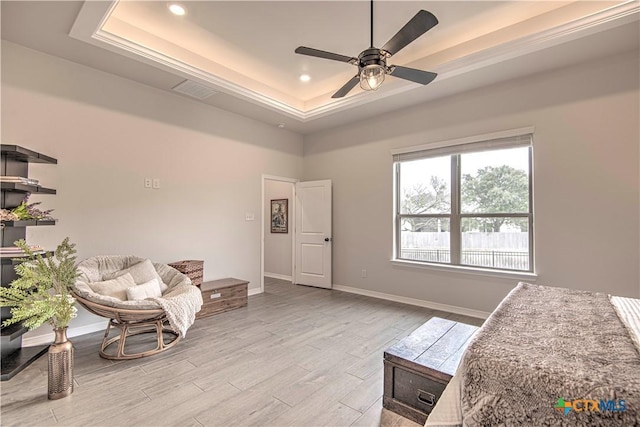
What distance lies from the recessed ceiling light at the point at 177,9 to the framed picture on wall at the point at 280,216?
410 centimetres

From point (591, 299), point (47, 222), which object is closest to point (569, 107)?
point (591, 299)

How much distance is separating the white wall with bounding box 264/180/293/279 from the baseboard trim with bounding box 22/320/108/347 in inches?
138

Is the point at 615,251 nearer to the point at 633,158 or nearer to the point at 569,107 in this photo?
the point at 633,158

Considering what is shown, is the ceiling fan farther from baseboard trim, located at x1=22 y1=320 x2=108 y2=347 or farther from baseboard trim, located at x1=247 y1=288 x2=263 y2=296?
baseboard trim, located at x1=247 y1=288 x2=263 y2=296

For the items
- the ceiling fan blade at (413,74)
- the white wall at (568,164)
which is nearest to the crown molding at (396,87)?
the white wall at (568,164)

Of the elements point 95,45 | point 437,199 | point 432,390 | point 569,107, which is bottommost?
point 432,390

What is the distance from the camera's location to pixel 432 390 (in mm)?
1776

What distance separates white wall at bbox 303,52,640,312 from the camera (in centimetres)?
314

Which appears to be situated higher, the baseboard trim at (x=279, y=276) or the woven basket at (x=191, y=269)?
the woven basket at (x=191, y=269)

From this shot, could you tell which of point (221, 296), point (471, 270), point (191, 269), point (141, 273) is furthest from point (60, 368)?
point (471, 270)

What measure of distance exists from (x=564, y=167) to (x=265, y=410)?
3938 millimetres

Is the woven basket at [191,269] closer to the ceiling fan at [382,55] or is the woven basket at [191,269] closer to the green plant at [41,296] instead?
the green plant at [41,296]

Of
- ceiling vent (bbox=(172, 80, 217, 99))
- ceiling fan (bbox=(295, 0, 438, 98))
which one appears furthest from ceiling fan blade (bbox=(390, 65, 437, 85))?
ceiling vent (bbox=(172, 80, 217, 99))

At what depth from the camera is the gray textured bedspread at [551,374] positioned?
3.03ft
